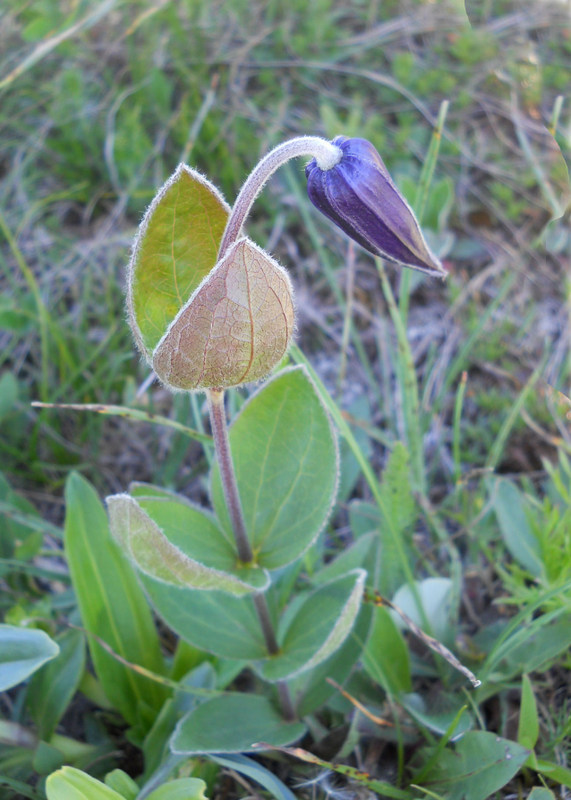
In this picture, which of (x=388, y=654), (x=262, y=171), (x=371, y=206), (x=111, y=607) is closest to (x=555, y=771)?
(x=388, y=654)

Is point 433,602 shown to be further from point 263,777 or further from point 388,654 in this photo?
point 263,777

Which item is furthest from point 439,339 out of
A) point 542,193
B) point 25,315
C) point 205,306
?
point 205,306

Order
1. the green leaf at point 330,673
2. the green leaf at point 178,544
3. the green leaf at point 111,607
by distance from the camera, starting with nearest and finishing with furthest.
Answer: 1. the green leaf at point 178,544
2. the green leaf at point 330,673
3. the green leaf at point 111,607

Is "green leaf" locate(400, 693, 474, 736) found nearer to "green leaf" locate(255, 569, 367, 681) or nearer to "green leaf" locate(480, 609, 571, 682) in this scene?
"green leaf" locate(480, 609, 571, 682)

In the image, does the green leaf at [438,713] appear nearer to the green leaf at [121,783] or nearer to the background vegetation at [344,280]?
the background vegetation at [344,280]

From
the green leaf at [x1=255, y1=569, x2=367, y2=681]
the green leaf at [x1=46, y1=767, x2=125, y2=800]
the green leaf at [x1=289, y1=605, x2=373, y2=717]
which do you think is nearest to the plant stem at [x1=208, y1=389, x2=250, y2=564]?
the green leaf at [x1=255, y1=569, x2=367, y2=681]

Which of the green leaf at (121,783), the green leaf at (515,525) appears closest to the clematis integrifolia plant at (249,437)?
the green leaf at (121,783)
